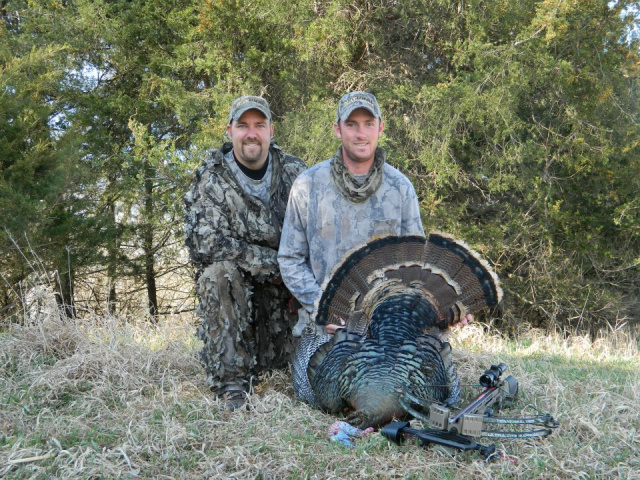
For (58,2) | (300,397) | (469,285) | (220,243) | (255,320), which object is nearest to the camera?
(469,285)

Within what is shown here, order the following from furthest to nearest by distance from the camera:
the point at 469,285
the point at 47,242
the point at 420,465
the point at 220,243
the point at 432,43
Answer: the point at 432,43 < the point at 47,242 < the point at 220,243 < the point at 469,285 < the point at 420,465

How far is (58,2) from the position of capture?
9578 millimetres

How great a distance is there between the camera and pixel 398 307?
127 inches

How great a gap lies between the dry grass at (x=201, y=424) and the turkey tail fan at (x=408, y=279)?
1.90 ft

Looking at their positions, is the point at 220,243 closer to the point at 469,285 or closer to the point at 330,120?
the point at 469,285

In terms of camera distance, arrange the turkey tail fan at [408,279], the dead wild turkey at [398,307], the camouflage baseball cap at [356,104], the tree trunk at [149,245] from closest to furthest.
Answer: the dead wild turkey at [398,307]
the turkey tail fan at [408,279]
the camouflage baseball cap at [356,104]
the tree trunk at [149,245]

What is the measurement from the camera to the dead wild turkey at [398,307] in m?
3.07

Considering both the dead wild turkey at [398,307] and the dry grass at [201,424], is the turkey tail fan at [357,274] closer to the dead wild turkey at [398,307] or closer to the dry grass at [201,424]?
the dead wild turkey at [398,307]

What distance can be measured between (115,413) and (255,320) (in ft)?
3.54

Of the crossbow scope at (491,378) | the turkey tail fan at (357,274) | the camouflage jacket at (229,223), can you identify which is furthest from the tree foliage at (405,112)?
the crossbow scope at (491,378)

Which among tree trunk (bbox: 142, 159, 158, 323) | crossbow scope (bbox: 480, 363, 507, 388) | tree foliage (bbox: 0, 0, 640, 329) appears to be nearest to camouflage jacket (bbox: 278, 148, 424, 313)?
crossbow scope (bbox: 480, 363, 507, 388)

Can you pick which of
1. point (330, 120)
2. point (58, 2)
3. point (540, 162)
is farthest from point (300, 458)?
point (58, 2)

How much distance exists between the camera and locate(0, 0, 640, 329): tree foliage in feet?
25.5

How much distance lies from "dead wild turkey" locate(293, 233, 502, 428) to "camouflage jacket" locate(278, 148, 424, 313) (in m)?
0.42
